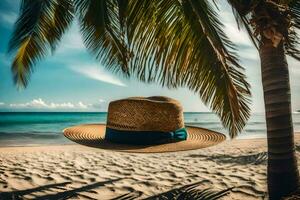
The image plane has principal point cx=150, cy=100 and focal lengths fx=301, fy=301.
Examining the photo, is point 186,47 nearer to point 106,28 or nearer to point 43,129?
point 106,28

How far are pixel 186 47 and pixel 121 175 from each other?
4.28 m

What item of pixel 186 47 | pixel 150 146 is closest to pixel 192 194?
pixel 150 146

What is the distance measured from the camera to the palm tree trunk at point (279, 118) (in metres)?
3.10

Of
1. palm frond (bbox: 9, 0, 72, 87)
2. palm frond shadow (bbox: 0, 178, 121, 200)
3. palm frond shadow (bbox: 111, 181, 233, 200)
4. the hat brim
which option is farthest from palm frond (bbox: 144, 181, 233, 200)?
palm frond (bbox: 9, 0, 72, 87)

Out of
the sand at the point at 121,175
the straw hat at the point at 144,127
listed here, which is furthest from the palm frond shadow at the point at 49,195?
the straw hat at the point at 144,127

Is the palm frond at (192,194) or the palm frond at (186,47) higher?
the palm frond at (186,47)

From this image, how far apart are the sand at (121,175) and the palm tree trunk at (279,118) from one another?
6.52 ft

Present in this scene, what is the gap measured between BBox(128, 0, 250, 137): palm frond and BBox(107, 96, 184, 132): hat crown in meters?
0.82

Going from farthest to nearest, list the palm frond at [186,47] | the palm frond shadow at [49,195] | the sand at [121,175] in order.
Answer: the sand at [121,175]
the palm frond shadow at [49,195]
the palm frond at [186,47]

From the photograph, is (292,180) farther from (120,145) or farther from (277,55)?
(120,145)

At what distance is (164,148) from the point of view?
373cm

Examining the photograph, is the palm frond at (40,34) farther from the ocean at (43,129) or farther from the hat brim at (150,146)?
the ocean at (43,129)

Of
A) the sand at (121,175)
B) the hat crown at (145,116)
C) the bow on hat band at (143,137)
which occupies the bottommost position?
the sand at (121,175)

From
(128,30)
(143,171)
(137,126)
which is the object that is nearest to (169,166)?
(143,171)
